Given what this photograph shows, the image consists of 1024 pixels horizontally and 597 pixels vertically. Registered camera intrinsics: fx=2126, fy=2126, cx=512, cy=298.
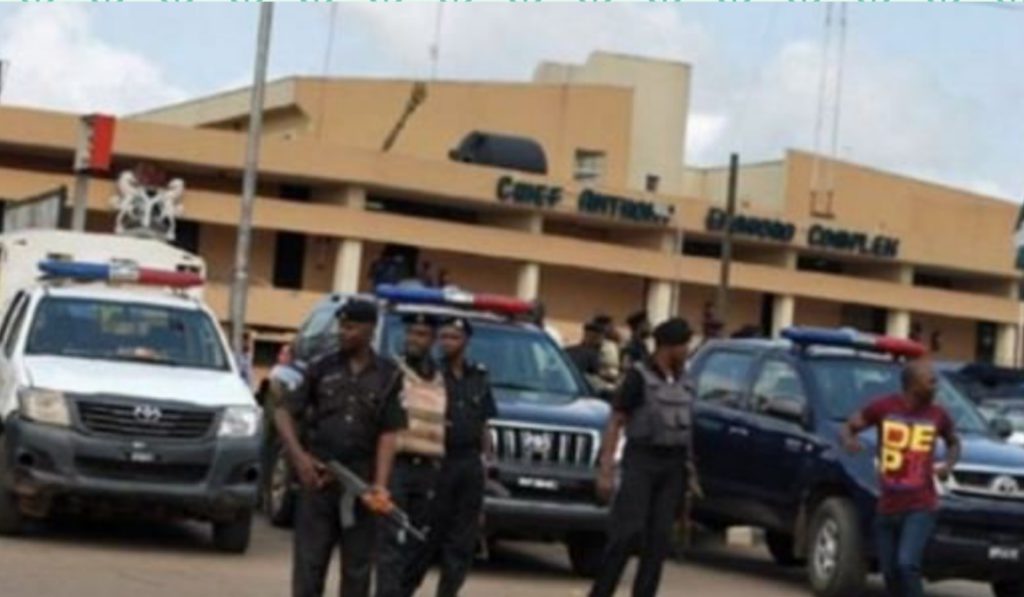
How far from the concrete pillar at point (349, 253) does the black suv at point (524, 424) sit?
3918 centimetres

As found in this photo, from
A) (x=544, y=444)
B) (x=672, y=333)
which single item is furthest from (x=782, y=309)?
(x=672, y=333)

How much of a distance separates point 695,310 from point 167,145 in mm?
17334

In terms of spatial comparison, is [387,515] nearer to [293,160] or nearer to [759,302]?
[293,160]

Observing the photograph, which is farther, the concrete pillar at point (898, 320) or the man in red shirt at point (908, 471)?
the concrete pillar at point (898, 320)

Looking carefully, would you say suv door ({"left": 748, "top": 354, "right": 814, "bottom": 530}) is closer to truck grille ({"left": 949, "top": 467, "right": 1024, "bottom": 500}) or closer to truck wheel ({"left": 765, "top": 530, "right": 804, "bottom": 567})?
truck grille ({"left": 949, "top": 467, "right": 1024, "bottom": 500})

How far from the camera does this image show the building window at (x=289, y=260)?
2265 inches

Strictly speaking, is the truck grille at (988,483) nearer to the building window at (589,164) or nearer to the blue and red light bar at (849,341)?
the blue and red light bar at (849,341)

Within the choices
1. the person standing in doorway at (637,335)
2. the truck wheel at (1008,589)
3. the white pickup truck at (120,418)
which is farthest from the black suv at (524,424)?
the truck wheel at (1008,589)

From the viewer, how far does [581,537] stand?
15344mm

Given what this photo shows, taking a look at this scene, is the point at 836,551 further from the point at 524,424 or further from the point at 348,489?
the point at 348,489

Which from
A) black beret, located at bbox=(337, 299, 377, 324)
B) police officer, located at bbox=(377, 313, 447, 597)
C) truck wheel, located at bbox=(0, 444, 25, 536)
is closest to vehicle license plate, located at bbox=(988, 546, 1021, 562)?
police officer, located at bbox=(377, 313, 447, 597)

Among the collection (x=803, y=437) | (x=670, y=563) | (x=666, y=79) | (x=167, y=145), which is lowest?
(x=670, y=563)

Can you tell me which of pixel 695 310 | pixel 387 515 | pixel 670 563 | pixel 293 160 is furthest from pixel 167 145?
pixel 387 515

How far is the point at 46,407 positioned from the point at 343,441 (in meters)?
5.41
